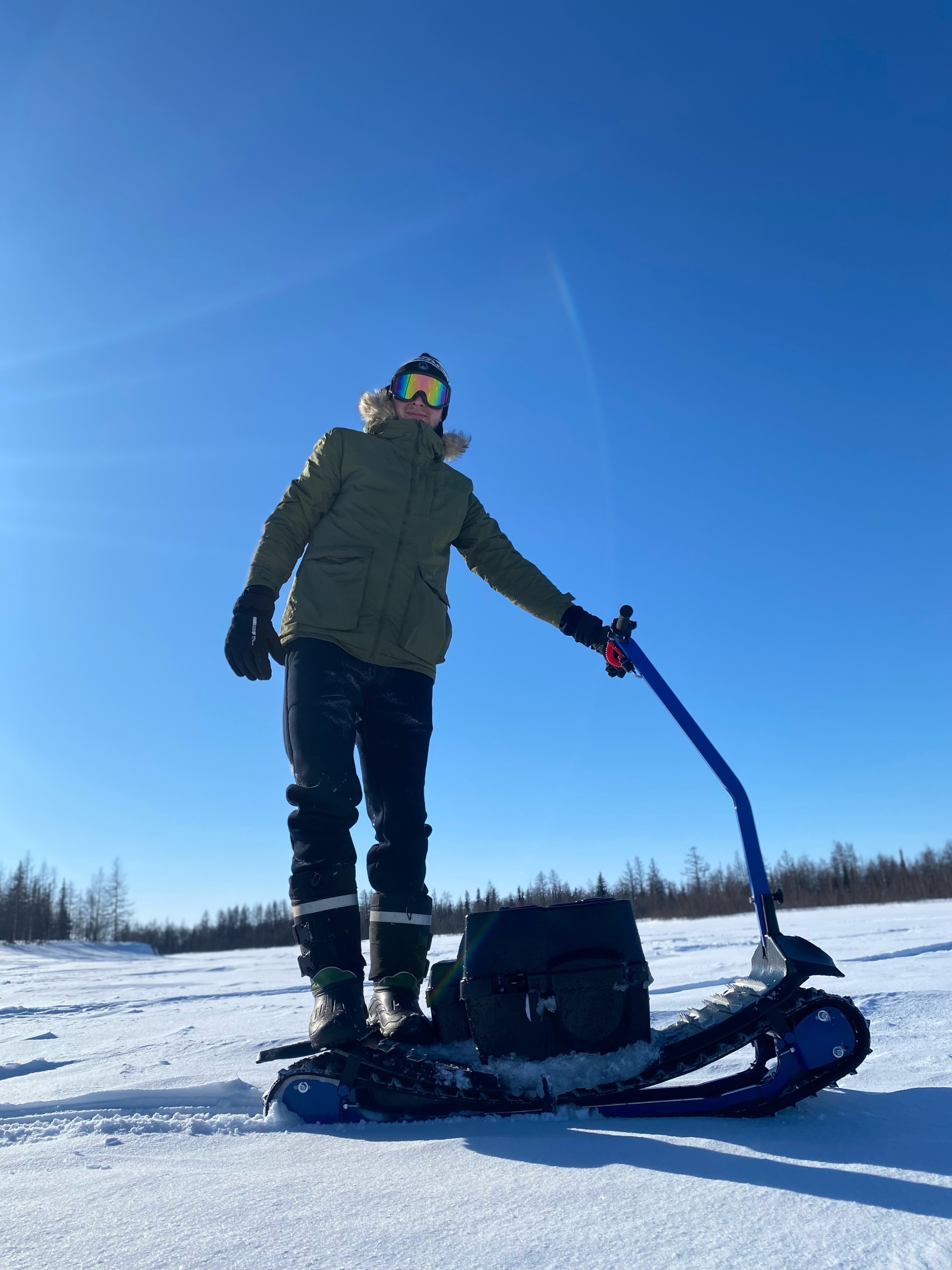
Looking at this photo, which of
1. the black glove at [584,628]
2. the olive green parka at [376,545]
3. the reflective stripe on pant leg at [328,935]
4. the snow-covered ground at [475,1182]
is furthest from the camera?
the black glove at [584,628]

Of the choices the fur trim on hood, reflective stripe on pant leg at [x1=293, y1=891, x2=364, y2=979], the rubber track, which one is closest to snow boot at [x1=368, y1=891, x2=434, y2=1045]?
reflective stripe on pant leg at [x1=293, y1=891, x2=364, y2=979]

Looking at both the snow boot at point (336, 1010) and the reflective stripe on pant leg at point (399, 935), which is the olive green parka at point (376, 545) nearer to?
the reflective stripe on pant leg at point (399, 935)

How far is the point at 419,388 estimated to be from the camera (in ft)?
9.93

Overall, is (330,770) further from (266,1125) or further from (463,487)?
(463,487)

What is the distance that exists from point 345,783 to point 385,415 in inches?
59.0

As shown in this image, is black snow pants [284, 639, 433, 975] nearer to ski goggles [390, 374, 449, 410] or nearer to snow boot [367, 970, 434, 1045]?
snow boot [367, 970, 434, 1045]

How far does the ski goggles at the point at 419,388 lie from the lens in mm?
3014

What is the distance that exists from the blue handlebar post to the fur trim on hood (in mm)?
1228

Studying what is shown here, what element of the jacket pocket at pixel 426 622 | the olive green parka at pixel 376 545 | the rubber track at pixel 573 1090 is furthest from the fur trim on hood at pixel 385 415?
the rubber track at pixel 573 1090

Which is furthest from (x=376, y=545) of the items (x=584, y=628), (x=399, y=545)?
(x=584, y=628)

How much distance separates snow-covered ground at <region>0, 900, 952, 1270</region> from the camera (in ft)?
2.93

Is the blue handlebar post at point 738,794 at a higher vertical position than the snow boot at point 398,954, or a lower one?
higher

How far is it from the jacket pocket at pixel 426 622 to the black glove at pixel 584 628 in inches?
18.3

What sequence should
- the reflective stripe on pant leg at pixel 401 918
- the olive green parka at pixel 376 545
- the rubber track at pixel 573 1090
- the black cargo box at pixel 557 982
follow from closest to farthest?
the rubber track at pixel 573 1090 < the black cargo box at pixel 557 982 < the reflective stripe on pant leg at pixel 401 918 < the olive green parka at pixel 376 545
